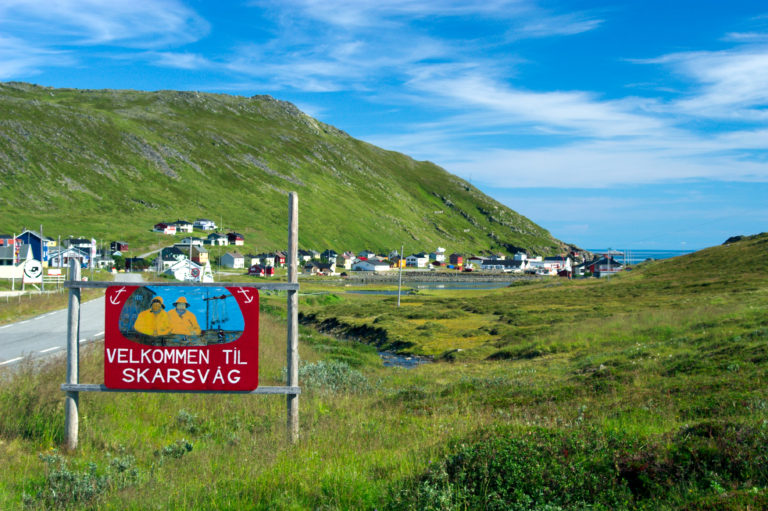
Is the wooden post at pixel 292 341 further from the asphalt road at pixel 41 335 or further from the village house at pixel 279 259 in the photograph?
the village house at pixel 279 259

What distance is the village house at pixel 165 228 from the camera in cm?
14425

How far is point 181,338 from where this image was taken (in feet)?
26.2

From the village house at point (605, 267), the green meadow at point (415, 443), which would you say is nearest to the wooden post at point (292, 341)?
the green meadow at point (415, 443)

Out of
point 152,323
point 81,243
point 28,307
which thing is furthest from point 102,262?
point 152,323

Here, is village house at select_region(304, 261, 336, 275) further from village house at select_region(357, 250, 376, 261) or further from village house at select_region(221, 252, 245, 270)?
village house at select_region(357, 250, 376, 261)

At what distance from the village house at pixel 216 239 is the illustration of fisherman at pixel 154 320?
148m

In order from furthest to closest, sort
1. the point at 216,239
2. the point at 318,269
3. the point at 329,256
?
the point at 329,256 < the point at 318,269 < the point at 216,239

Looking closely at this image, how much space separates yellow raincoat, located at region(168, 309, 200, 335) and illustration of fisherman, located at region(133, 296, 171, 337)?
72 mm

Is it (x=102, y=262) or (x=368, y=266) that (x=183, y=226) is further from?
(x=368, y=266)

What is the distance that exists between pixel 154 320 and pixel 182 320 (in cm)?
40

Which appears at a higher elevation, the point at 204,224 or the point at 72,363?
the point at 204,224

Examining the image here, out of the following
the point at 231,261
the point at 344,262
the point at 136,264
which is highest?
the point at 344,262

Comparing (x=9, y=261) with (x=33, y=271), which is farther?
(x=9, y=261)

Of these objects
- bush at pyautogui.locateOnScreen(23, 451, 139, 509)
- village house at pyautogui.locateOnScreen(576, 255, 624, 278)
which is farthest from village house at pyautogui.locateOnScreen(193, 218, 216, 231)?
bush at pyautogui.locateOnScreen(23, 451, 139, 509)
